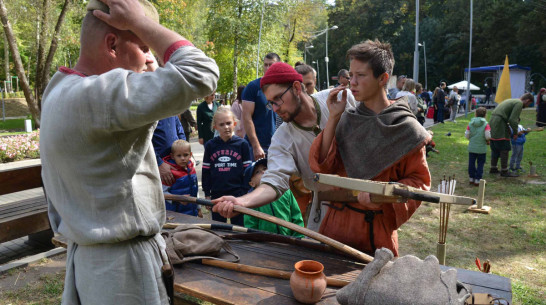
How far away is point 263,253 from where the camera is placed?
2336 millimetres

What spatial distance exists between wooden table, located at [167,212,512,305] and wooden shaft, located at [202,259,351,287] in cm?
2

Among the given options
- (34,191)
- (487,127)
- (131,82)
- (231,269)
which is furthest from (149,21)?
(487,127)

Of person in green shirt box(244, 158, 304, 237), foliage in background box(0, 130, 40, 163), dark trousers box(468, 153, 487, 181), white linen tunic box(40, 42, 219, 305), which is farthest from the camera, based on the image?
foliage in background box(0, 130, 40, 163)

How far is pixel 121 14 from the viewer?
124cm

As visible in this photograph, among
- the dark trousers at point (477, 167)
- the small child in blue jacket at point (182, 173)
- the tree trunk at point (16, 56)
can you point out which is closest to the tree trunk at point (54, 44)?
the tree trunk at point (16, 56)

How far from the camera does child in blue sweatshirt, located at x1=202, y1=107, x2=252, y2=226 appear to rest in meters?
4.27

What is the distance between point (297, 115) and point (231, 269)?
3.62 ft

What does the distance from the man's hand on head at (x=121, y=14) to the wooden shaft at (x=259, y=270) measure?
1333 mm

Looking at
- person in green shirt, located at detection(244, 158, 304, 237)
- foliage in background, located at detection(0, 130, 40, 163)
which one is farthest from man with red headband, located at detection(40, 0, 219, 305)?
foliage in background, located at detection(0, 130, 40, 163)

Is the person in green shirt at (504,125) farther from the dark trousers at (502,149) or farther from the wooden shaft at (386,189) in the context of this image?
the wooden shaft at (386,189)

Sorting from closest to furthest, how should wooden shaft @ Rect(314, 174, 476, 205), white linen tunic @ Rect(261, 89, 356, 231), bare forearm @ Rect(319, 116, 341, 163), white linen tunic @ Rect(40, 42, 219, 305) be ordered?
white linen tunic @ Rect(40, 42, 219, 305) → wooden shaft @ Rect(314, 174, 476, 205) → bare forearm @ Rect(319, 116, 341, 163) → white linen tunic @ Rect(261, 89, 356, 231)

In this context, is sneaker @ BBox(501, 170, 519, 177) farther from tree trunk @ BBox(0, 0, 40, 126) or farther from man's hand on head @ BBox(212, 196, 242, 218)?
tree trunk @ BBox(0, 0, 40, 126)

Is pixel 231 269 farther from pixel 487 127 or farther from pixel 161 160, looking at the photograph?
pixel 487 127

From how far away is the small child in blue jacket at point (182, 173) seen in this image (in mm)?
4168
